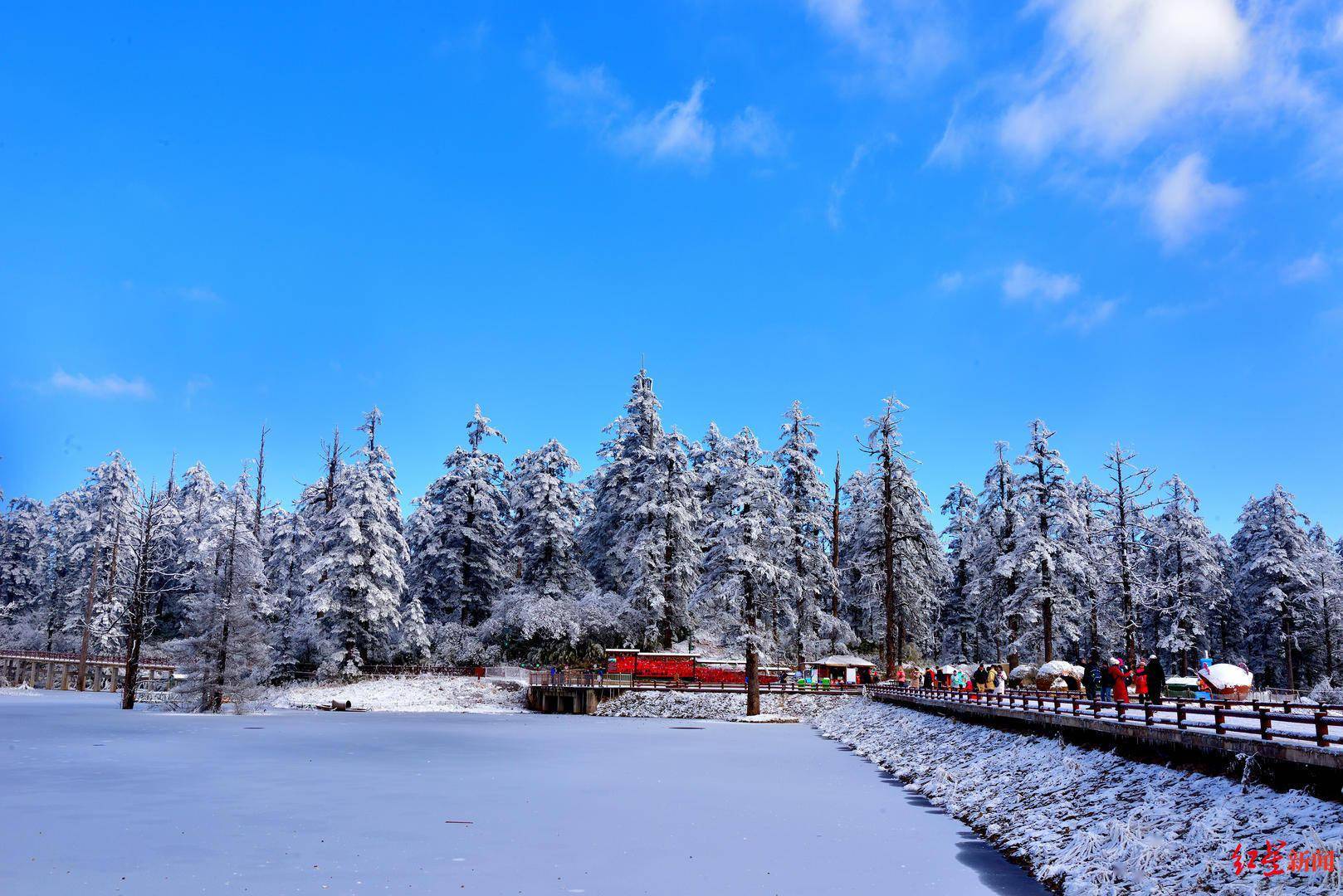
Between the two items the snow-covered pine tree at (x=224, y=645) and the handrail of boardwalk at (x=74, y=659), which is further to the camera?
the handrail of boardwalk at (x=74, y=659)

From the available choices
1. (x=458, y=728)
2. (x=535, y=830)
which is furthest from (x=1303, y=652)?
(x=535, y=830)

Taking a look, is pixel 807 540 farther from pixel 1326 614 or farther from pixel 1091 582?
pixel 1326 614

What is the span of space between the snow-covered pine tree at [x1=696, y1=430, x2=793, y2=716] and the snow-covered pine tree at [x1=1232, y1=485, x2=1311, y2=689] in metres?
32.3

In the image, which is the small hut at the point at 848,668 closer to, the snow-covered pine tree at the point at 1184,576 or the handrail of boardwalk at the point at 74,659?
the snow-covered pine tree at the point at 1184,576

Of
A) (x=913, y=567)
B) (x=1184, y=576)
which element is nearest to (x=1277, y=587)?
(x=1184, y=576)

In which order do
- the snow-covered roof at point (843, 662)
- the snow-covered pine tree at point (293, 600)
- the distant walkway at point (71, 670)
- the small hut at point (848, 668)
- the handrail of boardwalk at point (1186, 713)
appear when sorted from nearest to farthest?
1. the handrail of boardwalk at point (1186, 713)
2. the snow-covered roof at point (843, 662)
3. the small hut at point (848, 668)
4. the snow-covered pine tree at point (293, 600)
5. the distant walkway at point (71, 670)

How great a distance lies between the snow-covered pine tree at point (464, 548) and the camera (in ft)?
207

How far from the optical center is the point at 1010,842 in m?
14.8

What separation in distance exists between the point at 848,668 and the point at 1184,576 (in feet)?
74.9

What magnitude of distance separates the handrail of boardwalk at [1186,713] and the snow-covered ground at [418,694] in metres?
25.8

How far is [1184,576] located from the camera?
57469 mm

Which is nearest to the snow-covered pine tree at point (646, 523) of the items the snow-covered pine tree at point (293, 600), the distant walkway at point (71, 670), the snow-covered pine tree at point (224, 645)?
the snow-covered pine tree at point (293, 600)

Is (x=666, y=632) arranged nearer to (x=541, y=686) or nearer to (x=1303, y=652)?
(x=541, y=686)

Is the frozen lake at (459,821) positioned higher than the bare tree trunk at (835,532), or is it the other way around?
the bare tree trunk at (835,532)
